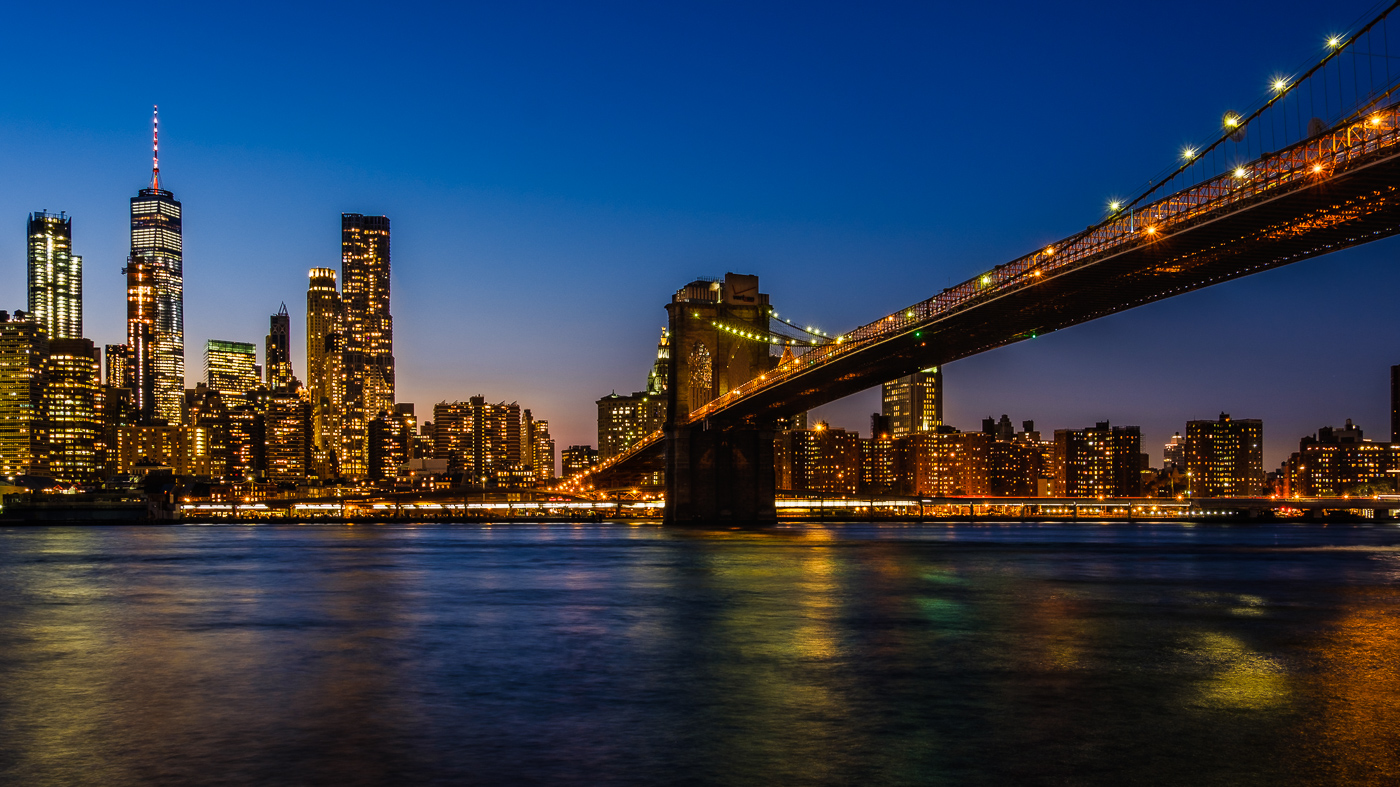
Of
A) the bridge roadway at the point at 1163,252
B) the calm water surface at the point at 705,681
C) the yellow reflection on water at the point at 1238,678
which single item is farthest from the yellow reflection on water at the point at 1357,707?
the bridge roadway at the point at 1163,252

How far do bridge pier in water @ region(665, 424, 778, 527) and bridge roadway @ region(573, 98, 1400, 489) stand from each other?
54.7 feet

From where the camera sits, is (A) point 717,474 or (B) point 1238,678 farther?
(A) point 717,474

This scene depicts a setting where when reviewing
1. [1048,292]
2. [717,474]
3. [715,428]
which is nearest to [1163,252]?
[1048,292]

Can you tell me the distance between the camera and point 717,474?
86.4 m

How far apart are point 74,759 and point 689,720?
6355mm

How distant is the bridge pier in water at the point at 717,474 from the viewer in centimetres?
8500

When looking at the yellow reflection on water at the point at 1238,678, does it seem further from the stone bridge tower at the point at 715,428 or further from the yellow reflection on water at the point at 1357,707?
the stone bridge tower at the point at 715,428

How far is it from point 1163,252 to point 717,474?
5083 cm

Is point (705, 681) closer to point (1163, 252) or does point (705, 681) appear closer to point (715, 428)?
point (1163, 252)

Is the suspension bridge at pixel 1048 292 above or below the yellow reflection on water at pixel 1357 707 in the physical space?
above

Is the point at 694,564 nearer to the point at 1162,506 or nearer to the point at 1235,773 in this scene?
the point at 1235,773

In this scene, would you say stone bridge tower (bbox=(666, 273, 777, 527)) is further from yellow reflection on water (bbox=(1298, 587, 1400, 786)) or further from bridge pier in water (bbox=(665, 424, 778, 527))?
yellow reflection on water (bbox=(1298, 587, 1400, 786))

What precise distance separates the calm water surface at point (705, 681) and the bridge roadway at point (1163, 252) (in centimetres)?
1002

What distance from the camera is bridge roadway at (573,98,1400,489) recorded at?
29172mm
